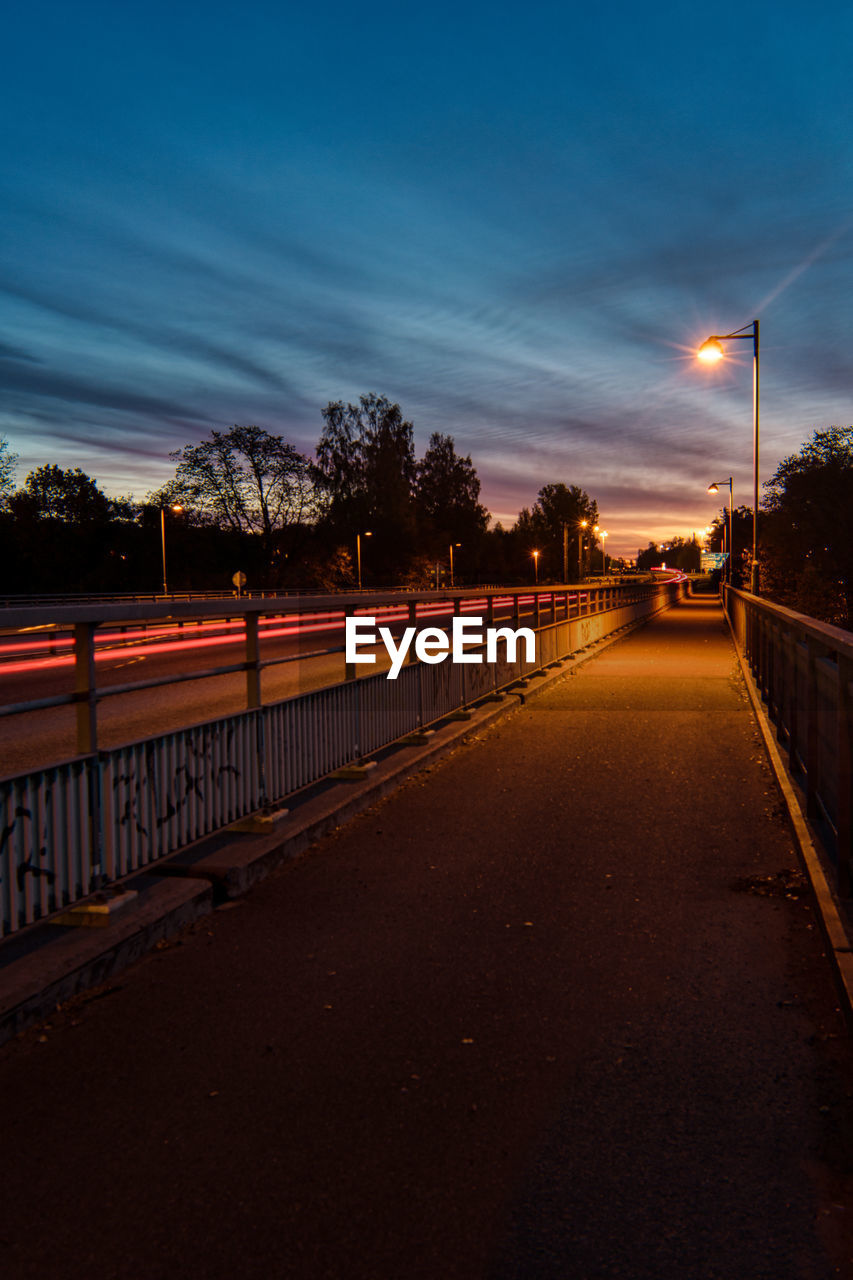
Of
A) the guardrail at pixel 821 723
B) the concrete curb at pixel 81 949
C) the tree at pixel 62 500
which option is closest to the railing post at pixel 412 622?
the guardrail at pixel 821 723

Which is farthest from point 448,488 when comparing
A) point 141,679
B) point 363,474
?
point 141,679

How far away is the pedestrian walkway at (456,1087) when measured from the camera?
2.45 m

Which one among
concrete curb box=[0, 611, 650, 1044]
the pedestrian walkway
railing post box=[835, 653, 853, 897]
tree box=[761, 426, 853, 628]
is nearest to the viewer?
the pedestrian walkway

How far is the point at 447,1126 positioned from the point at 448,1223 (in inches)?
18.5

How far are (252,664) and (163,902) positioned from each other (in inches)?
64.4

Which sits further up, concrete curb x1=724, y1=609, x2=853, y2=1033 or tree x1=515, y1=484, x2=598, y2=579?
tree x1=515, y1=484, x2=598, y2=579

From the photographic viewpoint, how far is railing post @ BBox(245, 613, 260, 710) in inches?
229

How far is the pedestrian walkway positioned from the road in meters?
1.89

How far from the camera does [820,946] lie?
4.50 meters

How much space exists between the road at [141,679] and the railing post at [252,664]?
36 cm

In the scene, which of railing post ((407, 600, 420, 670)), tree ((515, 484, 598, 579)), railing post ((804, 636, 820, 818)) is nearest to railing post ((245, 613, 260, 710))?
railing post ((407, 600, 420, 670))

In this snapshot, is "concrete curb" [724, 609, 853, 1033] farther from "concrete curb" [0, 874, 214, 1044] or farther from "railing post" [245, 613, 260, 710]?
"railing post" [245, 613, 260, 710]

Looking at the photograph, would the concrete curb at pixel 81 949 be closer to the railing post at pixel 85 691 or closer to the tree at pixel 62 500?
the railing post at pixel 85 691

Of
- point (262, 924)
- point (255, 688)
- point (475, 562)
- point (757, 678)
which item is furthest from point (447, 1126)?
point (475, 562)
